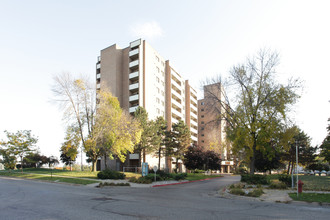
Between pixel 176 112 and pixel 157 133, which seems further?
pixel 176 112

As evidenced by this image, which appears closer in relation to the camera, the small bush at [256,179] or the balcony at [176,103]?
the small bush at [256,179]

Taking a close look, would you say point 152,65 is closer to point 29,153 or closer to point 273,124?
point 29,153

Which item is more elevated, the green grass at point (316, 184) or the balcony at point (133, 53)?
the balcony at point (133, 53)

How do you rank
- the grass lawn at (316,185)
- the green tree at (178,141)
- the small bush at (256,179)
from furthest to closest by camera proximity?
the green tree at (178,141) → the small bush at (256,179) → the grass lawn at (316,185)

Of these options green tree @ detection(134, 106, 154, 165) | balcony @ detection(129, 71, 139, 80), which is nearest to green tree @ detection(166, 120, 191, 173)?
green tree @ detection(134, 106, 154, 165)

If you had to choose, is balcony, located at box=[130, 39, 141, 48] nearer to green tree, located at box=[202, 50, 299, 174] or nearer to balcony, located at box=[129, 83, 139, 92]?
balcony, located at box=[129, 83, 139, 92]

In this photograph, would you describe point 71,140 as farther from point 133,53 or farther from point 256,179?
point 133,53

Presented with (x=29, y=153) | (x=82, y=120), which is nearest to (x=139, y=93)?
(x=82, y=120)

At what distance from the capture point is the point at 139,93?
54688mm

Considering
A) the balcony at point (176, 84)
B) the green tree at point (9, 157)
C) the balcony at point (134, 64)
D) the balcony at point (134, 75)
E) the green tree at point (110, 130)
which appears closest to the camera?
the green tree at point (110, 130)

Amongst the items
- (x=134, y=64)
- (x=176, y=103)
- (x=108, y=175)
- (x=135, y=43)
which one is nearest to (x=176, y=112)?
(x=176, y=103)

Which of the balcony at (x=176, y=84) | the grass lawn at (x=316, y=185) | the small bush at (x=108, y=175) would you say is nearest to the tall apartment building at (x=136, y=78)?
the balcony at (x=176, y=84)

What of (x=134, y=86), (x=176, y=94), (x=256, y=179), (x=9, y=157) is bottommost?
(x=256, y=179)

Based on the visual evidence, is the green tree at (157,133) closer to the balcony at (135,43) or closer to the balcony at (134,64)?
the balcony at (134,64)
